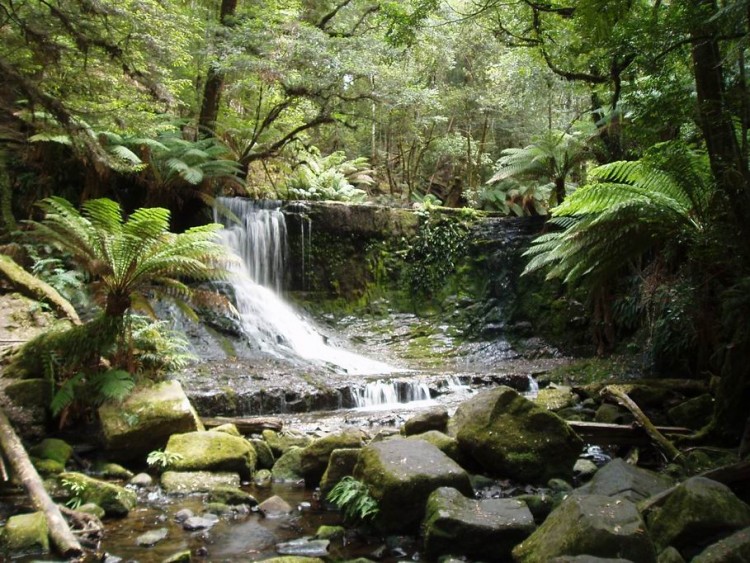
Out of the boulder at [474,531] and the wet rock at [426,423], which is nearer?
the boulder at [474,531]

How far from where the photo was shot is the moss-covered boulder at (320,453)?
489 cm

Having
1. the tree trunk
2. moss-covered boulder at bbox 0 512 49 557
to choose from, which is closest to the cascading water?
the tree trunk

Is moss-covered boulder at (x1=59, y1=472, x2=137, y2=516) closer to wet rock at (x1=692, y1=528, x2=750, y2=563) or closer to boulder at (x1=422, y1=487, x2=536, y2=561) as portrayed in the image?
boulder at (x1=422, y1=487, x2=536, y2=561)

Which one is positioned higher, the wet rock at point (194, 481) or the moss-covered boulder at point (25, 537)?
the moss-covered boulder at point (25, 537)

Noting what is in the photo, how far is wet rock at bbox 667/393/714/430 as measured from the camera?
539cm

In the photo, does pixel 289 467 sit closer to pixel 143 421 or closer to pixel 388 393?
pixel 143 421

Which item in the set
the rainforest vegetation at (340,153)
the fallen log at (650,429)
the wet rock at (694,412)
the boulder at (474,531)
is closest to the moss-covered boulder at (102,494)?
the rainforest vegetation at (340,153)

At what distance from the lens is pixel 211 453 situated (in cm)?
501

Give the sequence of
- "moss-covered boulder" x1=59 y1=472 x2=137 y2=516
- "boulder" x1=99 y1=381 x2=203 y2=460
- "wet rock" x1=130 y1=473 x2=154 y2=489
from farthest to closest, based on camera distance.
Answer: "boulder" x1=99 y1=381 x2=203 y2=460 < "wet rock" x1=130 y1=473 x2=154 y2=489 < "moss-covered boulder" x1=59 y1=472 x2=137 y2=516

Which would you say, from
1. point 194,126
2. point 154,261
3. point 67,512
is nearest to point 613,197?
point 154,261

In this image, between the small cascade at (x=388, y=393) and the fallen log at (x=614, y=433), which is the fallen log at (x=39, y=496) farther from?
the small cascade at (x=388, y=393)

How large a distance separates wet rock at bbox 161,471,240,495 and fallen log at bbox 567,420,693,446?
2.98 m

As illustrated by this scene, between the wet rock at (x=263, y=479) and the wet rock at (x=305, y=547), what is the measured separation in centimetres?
128

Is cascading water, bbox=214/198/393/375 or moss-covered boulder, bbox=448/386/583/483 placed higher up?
cascading water, bbox=214/198/393/375
